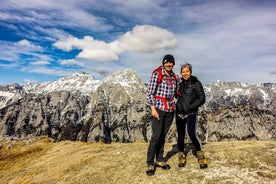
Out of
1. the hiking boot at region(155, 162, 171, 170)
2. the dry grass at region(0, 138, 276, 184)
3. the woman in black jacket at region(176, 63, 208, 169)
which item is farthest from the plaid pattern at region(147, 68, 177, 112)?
the dry grass at region(0, 138, 276, 184)

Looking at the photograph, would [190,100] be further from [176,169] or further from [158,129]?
[176,169]

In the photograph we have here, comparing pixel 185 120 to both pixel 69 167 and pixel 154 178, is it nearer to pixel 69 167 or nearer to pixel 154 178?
pixel 154 178

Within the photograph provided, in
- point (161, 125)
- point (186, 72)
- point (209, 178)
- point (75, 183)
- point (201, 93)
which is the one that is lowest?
point (75, 183)

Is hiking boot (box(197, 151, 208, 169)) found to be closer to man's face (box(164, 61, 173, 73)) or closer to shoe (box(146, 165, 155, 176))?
shoe (box(146, 165, 155, 176))

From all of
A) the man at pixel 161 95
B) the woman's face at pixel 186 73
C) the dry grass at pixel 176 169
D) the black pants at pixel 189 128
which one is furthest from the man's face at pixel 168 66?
the dry grass at pixel 176 169

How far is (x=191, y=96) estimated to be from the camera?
15820 millimetres

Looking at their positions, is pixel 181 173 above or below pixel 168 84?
below

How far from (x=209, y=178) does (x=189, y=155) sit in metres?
4.07

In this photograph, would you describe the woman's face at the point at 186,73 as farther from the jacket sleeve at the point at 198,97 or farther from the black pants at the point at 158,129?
the black pants at the point at 158,129

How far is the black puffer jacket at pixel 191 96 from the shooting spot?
15586 mm

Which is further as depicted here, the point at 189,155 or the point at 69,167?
the point at 69,167

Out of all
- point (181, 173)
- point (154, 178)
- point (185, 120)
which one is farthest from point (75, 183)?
point (185, 120)

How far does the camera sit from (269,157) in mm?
16312

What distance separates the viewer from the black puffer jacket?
15.6 metres
